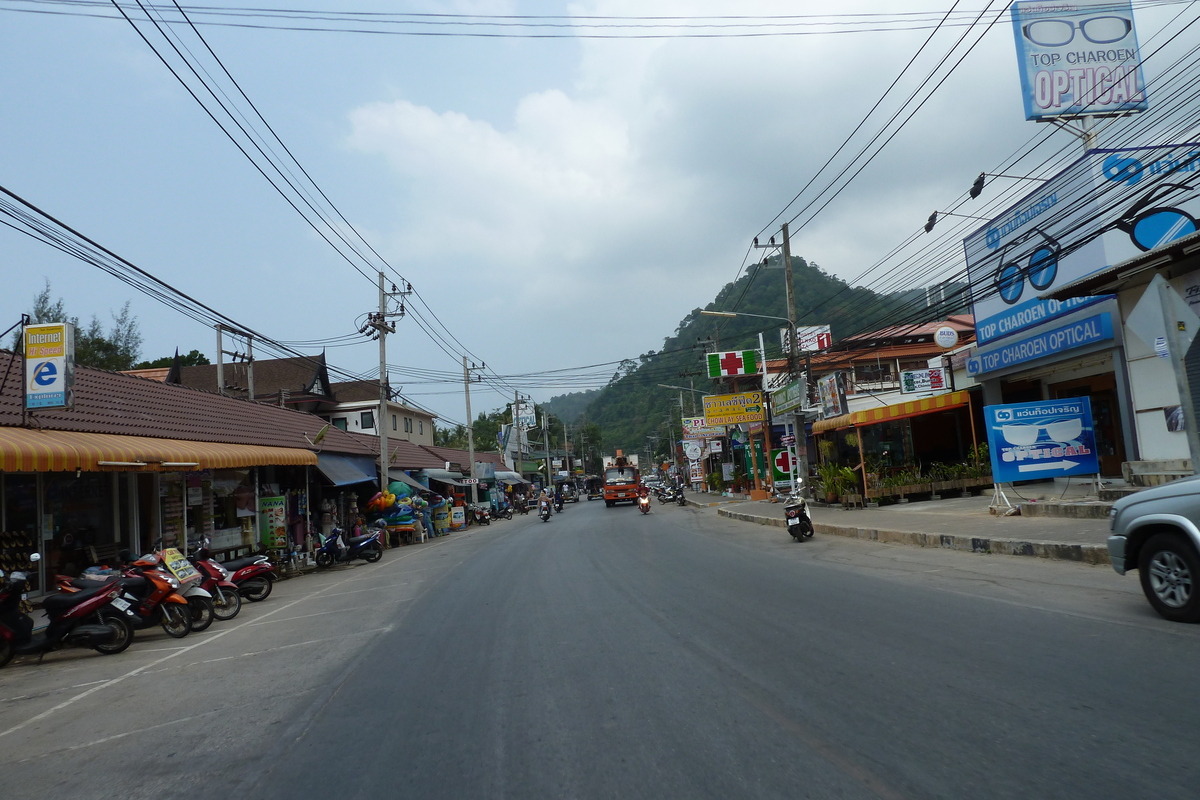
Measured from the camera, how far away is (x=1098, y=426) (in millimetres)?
18375

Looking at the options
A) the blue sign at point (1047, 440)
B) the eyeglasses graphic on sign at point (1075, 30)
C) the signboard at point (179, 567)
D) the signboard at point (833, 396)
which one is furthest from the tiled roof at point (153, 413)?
the eyeglasses graphic on sign at point (1075, 30)

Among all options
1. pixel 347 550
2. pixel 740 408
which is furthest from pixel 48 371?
pixel 740 408

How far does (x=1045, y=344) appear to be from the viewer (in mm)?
17125

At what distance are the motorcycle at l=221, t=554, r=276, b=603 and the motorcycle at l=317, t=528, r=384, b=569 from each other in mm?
5564

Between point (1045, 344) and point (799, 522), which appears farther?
point (1045, 344)

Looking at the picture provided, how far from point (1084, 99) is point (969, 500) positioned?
10.2 metres

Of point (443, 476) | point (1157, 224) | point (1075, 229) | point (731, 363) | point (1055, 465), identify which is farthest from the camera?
point (443, 476)

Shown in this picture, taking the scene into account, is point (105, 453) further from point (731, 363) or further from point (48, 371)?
point (731, 363)

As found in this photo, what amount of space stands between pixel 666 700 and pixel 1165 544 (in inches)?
180

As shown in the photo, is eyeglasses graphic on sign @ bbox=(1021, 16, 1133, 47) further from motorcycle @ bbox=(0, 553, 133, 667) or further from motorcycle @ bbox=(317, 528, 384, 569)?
motorcycle @ bbox=(0, 553, 133, 667)

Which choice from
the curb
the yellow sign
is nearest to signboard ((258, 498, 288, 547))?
the curb

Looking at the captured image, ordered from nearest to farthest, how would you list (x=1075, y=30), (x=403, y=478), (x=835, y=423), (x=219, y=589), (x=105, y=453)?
(x=105, y=453)
(x=219, y=589)
(x=1075, y=30)
(x=835, y=423)
(x=403, y=478)

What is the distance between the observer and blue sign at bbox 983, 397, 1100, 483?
48.1 ft

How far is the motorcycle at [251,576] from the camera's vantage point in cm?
1362
